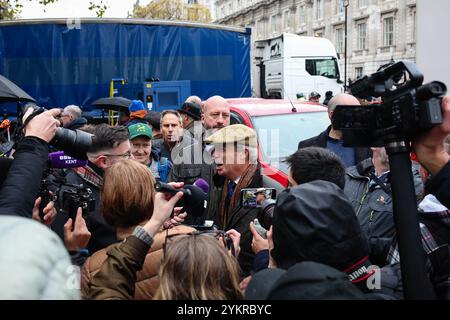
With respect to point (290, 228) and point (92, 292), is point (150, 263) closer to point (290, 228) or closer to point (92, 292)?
point (92, 292)

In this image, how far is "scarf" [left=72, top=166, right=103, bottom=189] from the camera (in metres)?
3.31

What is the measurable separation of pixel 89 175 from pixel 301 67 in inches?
Result: 687

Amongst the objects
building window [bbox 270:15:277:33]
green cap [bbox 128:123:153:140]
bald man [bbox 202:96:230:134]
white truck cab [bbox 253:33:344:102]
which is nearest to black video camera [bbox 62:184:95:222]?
green cap [bbox 128:123:153:140]

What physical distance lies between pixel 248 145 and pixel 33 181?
1.91 m

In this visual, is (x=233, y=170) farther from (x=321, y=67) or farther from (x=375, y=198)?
(x=321, y=67)

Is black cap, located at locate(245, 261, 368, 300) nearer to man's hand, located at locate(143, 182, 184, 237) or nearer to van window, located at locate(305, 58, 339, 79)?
man's hand, located at locate(143, 182, 184, 237)

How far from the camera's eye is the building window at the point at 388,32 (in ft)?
149

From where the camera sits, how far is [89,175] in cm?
332

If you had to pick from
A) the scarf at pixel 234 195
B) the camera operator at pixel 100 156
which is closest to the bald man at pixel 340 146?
the scarf at pixel 234 195

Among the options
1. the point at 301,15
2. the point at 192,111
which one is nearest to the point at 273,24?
the point at 301,15

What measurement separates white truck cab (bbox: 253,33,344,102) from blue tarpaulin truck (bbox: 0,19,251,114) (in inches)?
263

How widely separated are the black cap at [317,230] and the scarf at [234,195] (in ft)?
4.61

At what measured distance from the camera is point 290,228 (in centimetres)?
181

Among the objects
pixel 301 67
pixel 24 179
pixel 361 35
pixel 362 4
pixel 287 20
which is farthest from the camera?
pixel 287 20
